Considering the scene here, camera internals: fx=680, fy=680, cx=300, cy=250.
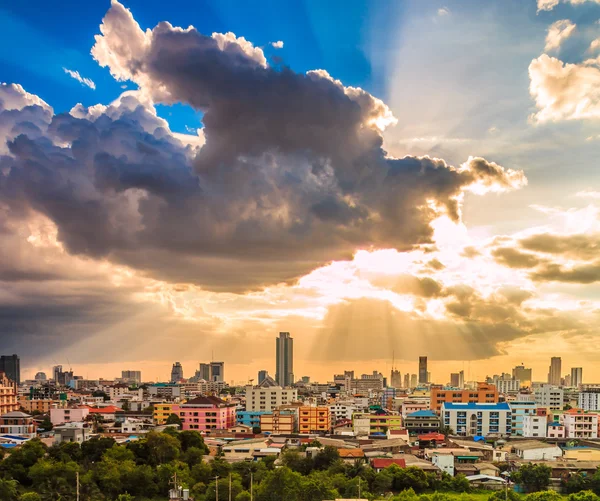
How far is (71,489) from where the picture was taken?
48.0 feet

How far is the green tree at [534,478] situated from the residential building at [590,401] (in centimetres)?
Answer: 2634

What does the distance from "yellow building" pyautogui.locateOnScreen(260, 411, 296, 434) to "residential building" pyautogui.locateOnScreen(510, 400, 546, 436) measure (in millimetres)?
9108

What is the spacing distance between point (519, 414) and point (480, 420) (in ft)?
5.23

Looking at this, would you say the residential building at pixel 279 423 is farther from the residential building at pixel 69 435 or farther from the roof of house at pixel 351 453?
the roof of house at pixel 351 453

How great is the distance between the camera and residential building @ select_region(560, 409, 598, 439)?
86.7ft

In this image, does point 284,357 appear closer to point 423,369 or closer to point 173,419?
point 423,369

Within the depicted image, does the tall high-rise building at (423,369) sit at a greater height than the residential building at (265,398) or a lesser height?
lesser

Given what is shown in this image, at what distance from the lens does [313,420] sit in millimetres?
27969

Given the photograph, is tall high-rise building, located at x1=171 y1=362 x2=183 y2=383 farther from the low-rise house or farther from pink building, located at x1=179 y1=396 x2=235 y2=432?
the low-rise house

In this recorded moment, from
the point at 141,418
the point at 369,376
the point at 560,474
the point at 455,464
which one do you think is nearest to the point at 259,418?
the point at 141,418

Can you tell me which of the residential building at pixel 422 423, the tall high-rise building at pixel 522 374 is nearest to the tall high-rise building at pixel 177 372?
the tall high-rise building at pixel 522 374

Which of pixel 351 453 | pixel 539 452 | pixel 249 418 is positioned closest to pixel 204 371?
pixel 249 418

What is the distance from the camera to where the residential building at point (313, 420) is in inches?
1099

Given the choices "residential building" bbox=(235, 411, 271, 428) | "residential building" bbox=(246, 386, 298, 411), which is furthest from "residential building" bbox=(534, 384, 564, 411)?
"residential building" bbox=(235, 411, 271, 428)
